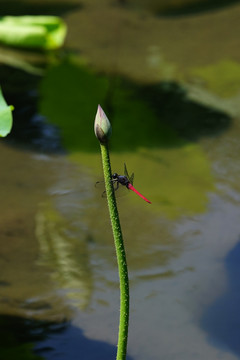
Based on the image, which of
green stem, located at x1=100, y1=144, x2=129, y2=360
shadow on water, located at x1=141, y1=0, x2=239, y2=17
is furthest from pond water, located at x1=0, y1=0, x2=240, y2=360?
green stem, located at x1=100, y1=144, x2=129, y2=360

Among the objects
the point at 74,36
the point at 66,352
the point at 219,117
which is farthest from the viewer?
the point at 74,36

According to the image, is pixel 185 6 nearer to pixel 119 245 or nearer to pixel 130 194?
pixel 130 194

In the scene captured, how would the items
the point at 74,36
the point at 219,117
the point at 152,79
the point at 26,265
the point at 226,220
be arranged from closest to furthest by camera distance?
1. the point at 26,265
2. the point at 226,220
3. the point at 219,117
4. the point at 152,79
5. the point at 74,36

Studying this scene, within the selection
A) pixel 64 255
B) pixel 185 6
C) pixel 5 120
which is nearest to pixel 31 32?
pixel 185 6

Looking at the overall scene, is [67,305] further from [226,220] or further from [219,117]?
[219,117]

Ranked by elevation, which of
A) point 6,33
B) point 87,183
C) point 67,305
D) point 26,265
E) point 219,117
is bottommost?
point 67,305

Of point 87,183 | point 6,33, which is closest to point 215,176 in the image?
point 87,183
